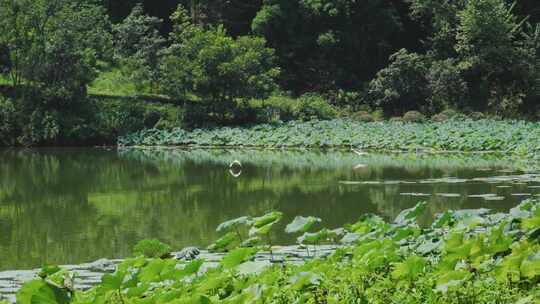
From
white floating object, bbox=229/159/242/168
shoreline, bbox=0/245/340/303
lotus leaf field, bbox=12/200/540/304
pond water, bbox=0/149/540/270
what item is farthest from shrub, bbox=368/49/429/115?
lotus leaf field, bbox=12/200/540/304

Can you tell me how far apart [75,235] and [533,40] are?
24.5 metres

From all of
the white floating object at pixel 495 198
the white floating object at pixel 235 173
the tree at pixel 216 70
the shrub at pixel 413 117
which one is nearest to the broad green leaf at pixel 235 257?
the white floating object at pixel 495 198

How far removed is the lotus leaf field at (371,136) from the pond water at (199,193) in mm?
1466

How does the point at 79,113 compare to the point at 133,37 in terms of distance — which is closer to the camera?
the point at 79,113

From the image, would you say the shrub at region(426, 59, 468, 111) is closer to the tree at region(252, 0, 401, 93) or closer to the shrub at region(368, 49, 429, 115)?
the shrub at region(368, 49, 429, 115)

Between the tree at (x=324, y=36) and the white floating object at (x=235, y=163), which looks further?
the tree at (x=324, y=36)

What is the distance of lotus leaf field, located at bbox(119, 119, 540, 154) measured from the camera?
822 inches

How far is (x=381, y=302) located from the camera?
4688mm

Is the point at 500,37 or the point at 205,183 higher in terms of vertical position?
the point at 500,37

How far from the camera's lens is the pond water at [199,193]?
9.88m

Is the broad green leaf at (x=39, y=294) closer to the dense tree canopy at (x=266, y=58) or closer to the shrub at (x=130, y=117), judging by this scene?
the dense tree canopy at (x=266, y=58)

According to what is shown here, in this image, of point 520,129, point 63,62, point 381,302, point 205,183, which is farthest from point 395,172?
point 63,62

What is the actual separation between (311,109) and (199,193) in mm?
14490

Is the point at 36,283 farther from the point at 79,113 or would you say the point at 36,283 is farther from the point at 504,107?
the point at 504,107
